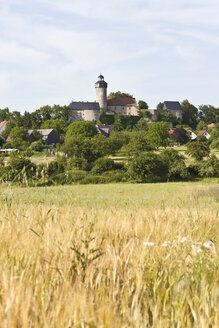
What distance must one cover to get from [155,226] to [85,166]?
40.3 metres

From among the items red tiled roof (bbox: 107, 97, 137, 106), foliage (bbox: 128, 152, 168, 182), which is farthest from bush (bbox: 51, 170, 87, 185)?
red tiled roof (bbox: 107, 97, 137, 106)

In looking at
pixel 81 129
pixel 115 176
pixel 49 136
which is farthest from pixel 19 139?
pixel 115 176

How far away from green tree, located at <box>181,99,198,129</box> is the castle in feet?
9.23

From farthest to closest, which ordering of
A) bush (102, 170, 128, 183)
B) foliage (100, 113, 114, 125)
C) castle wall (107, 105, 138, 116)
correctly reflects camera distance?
castle wall (107, 105, 138, 116), foliage (100, 113, 114, 125), bush (102, 170, 128, 183)

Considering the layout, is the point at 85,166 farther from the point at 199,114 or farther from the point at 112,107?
the point at 199,114

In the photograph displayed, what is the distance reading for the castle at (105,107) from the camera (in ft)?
399

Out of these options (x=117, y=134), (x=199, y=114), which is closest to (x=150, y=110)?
(x=199, y=114)

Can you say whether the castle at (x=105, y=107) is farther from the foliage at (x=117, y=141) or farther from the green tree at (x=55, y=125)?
the foliage at (x=117, y=141)

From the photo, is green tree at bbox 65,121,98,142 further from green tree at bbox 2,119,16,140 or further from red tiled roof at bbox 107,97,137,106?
red tiled roof at bbox 107,97,137,106

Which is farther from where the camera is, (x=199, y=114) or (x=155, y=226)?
(x=199, y=114)

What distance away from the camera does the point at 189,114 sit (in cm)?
13475

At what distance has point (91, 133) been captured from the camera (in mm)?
80562

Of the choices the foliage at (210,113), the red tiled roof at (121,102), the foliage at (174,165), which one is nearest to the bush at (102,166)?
the foliage at (174,165)

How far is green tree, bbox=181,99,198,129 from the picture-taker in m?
131
